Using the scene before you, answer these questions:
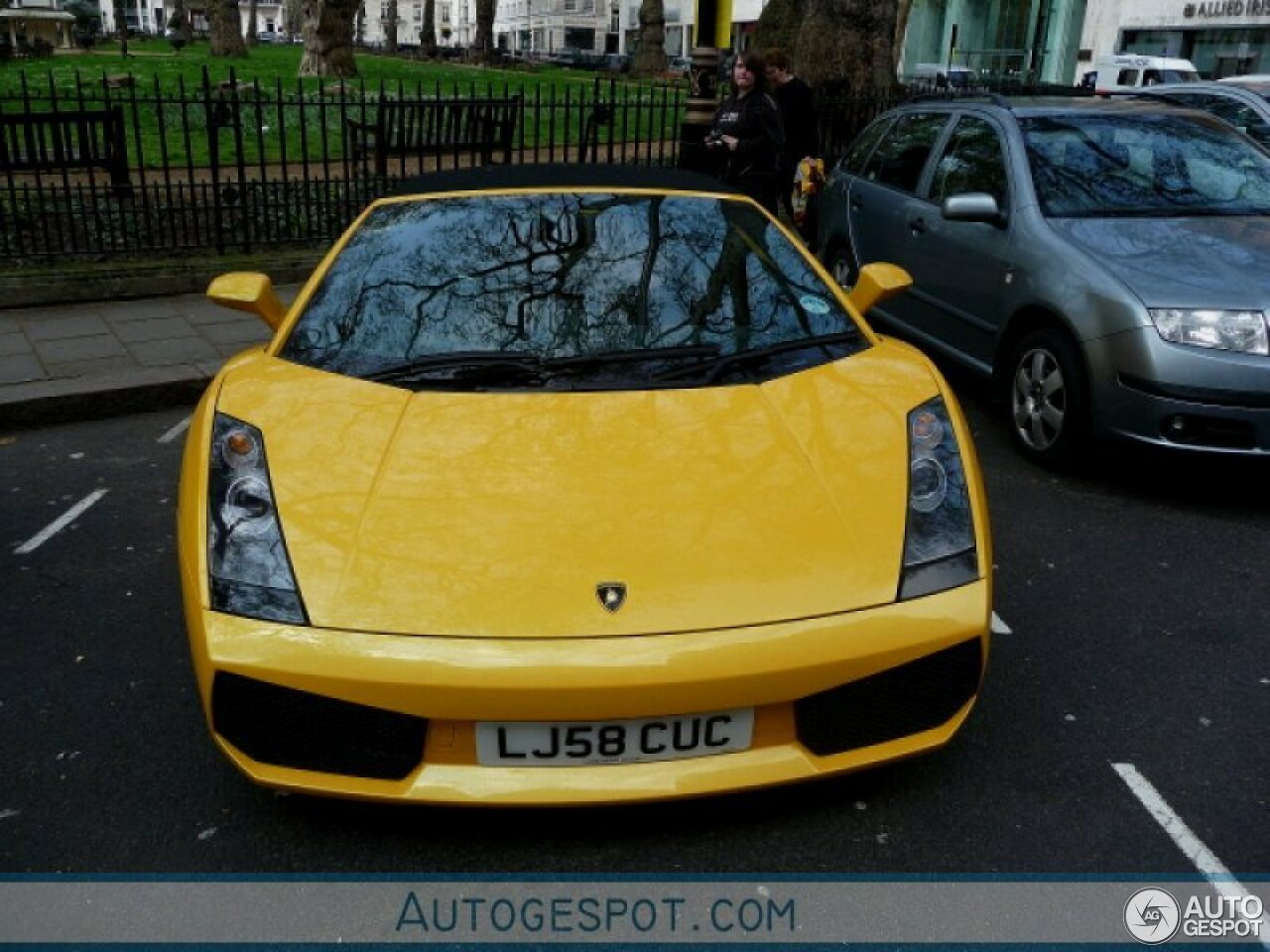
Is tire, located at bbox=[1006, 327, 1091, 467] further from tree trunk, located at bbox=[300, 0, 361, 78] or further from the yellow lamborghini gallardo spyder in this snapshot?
tree trunk, located at bbox=[300, 0, 361, 78]

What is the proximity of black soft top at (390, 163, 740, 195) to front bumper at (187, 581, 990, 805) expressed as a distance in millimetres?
1961

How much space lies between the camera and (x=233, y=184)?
8.85 m

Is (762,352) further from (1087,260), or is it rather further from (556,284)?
(1087,260)

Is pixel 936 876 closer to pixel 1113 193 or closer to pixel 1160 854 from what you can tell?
pixel 1160 854

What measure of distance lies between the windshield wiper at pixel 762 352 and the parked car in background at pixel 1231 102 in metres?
7.89

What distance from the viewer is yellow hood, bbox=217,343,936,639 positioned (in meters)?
2.36

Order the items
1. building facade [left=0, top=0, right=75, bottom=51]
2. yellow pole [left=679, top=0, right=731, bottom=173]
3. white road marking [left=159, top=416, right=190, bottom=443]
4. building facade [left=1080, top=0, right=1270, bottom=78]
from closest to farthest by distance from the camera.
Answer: white road marking [left=159, top=416, right=190, bottom=443], yellow pole [left=679, top=0, right=731, bottom=173], building facade [left=1080, top=0, right=1270, bottom=78], building facade [left=0, top=0, right=75, bottom=51]

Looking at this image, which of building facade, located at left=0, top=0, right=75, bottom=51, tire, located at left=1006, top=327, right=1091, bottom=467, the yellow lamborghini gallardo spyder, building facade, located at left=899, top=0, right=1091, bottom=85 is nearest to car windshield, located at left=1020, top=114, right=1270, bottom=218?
tire, located at left=1006, top=327, right=1091, bottom=467

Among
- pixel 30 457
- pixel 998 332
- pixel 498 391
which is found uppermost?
pixel 498 391

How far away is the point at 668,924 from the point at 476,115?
27.6ft

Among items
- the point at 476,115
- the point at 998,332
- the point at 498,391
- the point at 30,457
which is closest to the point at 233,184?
the point at 476,115

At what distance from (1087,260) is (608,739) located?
143 inches

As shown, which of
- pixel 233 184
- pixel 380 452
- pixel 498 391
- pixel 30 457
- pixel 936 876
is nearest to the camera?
pixel 936 876

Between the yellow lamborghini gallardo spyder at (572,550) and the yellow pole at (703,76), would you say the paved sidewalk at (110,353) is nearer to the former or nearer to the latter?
the yellow lamborghini gallardo spyder at (572,550)
